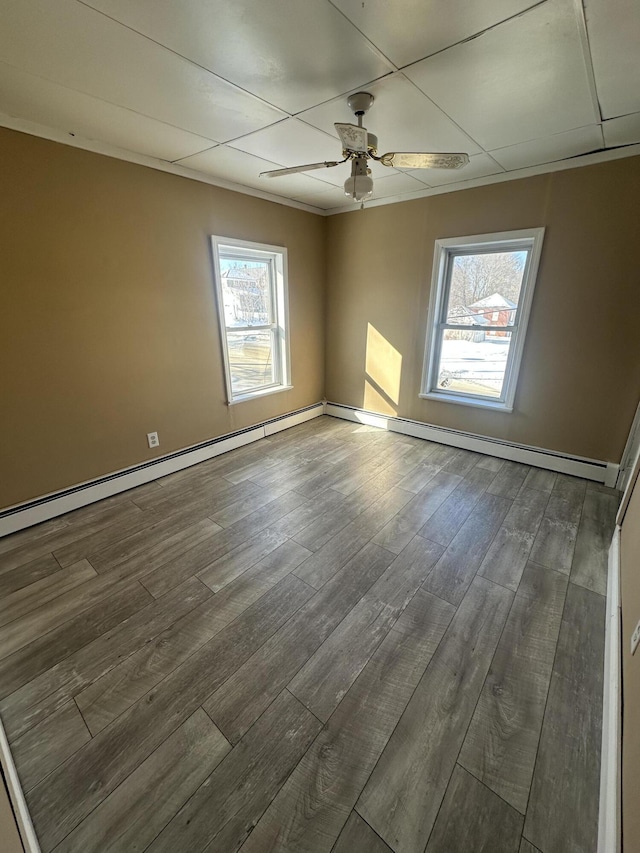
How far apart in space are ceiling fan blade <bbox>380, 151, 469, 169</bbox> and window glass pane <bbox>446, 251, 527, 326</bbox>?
1.59 m

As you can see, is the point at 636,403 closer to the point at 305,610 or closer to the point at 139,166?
the point at 305,610

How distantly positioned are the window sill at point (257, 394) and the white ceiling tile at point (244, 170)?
1.97 m

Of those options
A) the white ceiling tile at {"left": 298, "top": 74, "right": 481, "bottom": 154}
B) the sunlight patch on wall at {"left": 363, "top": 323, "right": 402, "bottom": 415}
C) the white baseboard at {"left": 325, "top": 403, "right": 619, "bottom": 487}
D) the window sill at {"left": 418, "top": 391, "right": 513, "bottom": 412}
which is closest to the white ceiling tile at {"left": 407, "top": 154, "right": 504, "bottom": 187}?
the white ceiling tile at {"left": 298, "top": 74, "right": 481, "bottom": 154}

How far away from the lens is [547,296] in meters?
2.90

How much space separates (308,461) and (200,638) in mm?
1986

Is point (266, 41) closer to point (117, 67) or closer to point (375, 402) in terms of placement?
point (117, 67)

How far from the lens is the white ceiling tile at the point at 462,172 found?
2654 mm

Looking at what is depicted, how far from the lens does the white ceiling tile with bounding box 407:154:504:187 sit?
2.65 metres

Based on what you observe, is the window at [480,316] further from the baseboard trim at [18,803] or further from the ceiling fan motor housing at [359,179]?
the baseboard trim at [18,803]

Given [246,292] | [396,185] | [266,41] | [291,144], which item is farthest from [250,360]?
[266,41]

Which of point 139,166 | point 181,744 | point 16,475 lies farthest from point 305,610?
point 139,166

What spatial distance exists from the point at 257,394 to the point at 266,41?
109 inches

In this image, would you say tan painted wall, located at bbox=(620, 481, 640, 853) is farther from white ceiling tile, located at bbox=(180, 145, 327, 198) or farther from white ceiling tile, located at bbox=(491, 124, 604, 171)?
white ceiling tile, located at bbox=(180, 145, 327, 198)

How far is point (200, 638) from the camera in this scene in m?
1.66
